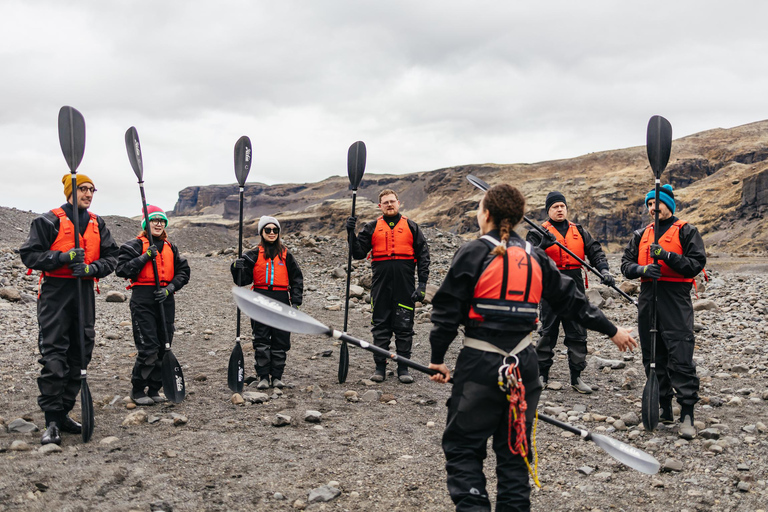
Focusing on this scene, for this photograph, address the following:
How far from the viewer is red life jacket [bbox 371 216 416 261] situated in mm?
7059

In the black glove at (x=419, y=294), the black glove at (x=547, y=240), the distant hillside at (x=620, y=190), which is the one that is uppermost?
the distant hillside at (x=620, y=190)

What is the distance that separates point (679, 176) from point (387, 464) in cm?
10161

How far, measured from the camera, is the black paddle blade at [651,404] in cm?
527

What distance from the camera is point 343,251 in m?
19.4

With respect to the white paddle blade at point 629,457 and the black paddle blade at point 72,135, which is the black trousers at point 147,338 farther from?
the white paddle blade at point 629,457

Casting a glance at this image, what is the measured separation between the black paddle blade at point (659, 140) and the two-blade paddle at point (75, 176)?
5868mm

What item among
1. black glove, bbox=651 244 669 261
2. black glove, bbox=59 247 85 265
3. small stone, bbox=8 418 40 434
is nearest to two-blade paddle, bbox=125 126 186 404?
black glove, bbox=59 247 85 265

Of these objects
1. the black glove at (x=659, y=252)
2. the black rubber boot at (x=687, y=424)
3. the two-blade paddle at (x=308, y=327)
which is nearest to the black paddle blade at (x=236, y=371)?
the two-blade paddle at (x=308, y=327)

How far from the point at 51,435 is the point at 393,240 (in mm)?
4178

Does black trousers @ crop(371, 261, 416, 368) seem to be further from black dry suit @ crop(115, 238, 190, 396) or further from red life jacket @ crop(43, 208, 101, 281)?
red life jacket @ crop(43, 208, 101, 281)

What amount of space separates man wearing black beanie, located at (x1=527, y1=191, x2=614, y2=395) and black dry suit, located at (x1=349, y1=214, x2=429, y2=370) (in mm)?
1579

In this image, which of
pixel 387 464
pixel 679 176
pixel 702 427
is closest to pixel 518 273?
pixel 387 464

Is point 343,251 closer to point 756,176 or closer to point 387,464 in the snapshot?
point 387,464

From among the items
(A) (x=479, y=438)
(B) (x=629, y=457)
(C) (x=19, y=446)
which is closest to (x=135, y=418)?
(C) (x=19, y=446)
